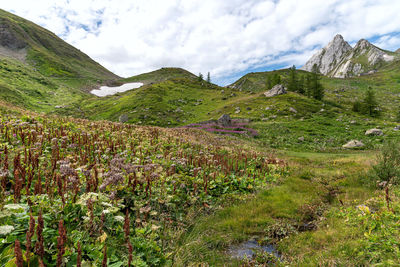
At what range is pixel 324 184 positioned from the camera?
11.7m

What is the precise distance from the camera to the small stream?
5.40 metres

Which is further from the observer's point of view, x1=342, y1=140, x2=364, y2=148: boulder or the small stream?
x1=342, y1=140, x2=364, y2=148: boulder

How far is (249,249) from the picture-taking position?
575 centimetres

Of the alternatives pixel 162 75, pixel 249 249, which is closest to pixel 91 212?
pixel 249 249

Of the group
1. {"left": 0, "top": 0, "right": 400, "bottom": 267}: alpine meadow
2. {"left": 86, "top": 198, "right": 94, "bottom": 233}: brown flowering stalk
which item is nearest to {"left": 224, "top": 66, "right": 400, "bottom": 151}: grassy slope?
{"left": 0, "top": 0, "right": 400, "bottom": 267}: alpine meadow

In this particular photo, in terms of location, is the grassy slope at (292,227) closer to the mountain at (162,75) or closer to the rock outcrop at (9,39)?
the mountain at (162,75)

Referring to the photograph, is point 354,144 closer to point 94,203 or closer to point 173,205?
point 173,205

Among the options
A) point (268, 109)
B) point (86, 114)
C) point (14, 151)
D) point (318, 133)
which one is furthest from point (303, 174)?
point (86, 114)

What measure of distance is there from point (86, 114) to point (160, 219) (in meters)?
55.2

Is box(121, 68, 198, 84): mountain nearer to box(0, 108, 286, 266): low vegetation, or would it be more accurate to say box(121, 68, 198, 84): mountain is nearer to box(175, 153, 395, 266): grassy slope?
box(0, 108, 286, 266): low vegetation

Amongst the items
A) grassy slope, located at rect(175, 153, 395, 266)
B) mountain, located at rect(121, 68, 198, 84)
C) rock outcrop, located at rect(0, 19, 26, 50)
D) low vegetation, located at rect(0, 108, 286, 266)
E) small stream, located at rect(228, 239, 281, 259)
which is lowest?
small stream, located at rect(228, 239, 281, 259)

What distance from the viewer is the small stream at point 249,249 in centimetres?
540

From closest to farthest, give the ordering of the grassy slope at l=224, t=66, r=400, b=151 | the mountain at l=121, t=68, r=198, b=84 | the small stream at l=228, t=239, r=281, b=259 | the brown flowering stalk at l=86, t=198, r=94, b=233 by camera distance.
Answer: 1. the brown flowering stalk at l=86, t=198, r=94, b=233
2. the small stream at l=228, t=239, r=281, b=259
3. the grassy slope at l=224, t=66, r=400, b=151
4. the mountain at l=121, t=68, r=198, b=84

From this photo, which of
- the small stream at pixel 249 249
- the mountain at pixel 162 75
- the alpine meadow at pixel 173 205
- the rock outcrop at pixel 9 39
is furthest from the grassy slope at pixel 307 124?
the rock outcrop at pixel 9 39
